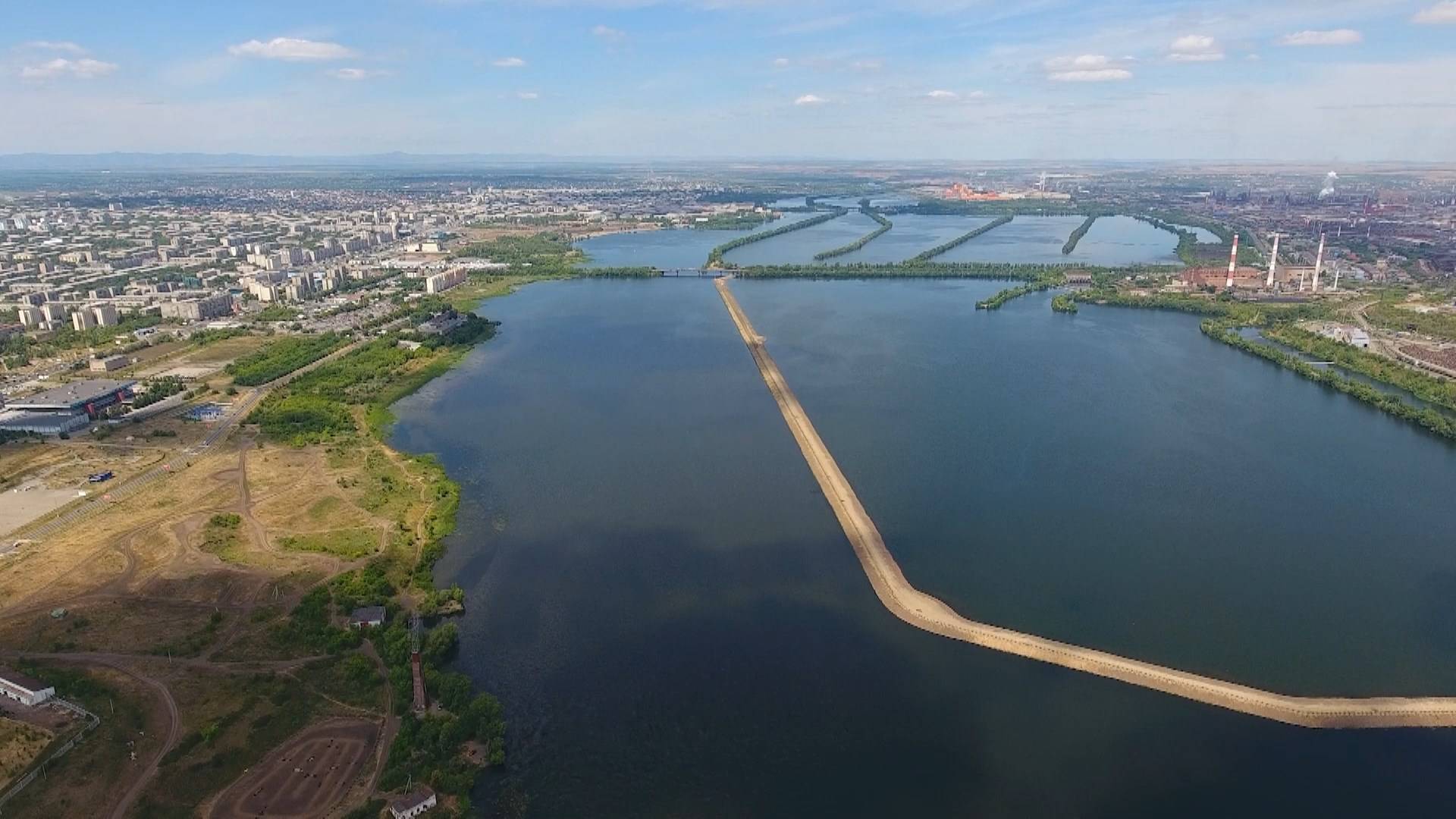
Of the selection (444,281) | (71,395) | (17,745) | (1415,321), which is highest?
(444,281)

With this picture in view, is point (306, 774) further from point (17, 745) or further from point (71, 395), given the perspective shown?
point (71, 395)

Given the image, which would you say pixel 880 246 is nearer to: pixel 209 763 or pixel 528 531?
pixel 528 531

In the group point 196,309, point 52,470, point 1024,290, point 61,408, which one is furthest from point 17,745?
point 1024,290

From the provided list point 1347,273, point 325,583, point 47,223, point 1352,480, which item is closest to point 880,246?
point 1347,273

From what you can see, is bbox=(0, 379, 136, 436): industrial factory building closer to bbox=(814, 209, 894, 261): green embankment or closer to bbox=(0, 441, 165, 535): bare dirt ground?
bbox=(0, 441, 165, 535): bare dirt ground

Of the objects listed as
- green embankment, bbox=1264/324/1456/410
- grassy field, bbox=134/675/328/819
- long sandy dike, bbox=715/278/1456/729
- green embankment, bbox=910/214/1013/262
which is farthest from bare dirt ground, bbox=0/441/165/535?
green embankment, bbox=910/214/1013/262

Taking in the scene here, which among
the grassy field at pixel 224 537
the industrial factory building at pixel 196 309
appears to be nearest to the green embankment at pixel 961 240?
the industrial factory building at pixel 196 309
